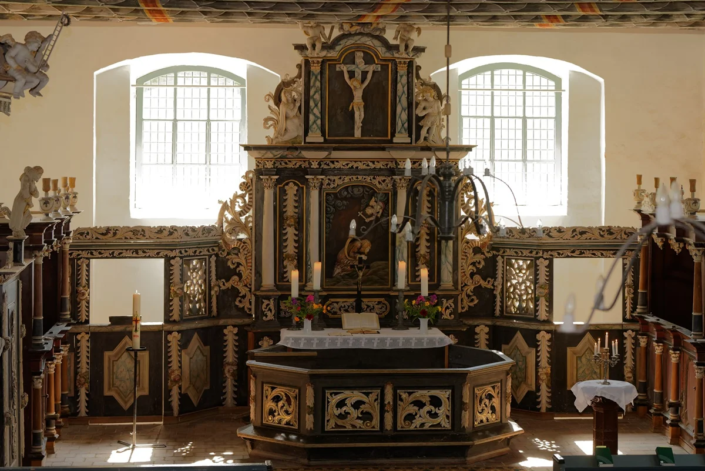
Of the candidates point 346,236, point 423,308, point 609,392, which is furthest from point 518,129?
point 609,392

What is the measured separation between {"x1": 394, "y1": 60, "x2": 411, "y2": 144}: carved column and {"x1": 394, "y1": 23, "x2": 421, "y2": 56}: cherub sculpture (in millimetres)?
136

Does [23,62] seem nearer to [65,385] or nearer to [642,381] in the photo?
[65,385]

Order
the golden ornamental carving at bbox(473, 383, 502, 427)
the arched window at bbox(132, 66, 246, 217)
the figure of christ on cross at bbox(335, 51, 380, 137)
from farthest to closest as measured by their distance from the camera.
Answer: the arched window at bbox(132, 66, 246, 217) < the figure of christ on cross at bbox(335, 51, 380, 137) < the golden ornamental carving at bbox(473, 383, 502, 427)

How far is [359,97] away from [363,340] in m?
3.03

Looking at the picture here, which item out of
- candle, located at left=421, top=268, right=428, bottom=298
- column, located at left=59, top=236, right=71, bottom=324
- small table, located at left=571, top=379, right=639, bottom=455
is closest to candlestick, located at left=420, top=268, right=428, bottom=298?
candle, located at left=421, top=268, right=428, bottom=298

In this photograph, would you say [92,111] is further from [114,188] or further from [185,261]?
[185,261]

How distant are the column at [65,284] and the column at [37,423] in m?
1.72

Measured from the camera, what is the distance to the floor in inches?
421

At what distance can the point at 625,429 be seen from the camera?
12.1 meters

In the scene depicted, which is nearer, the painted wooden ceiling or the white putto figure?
the white putto figure

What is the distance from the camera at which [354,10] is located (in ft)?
36.7

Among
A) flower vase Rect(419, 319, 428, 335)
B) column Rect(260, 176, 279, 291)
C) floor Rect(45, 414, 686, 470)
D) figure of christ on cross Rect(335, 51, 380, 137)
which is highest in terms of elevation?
figure of christ on cross Rect(335, 51, 380, 137)

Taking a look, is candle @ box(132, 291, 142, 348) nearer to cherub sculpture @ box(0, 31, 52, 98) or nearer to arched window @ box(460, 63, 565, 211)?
cherub sculpture @ box(0, 31, 52, 98)

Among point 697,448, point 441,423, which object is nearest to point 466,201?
point 441,423
